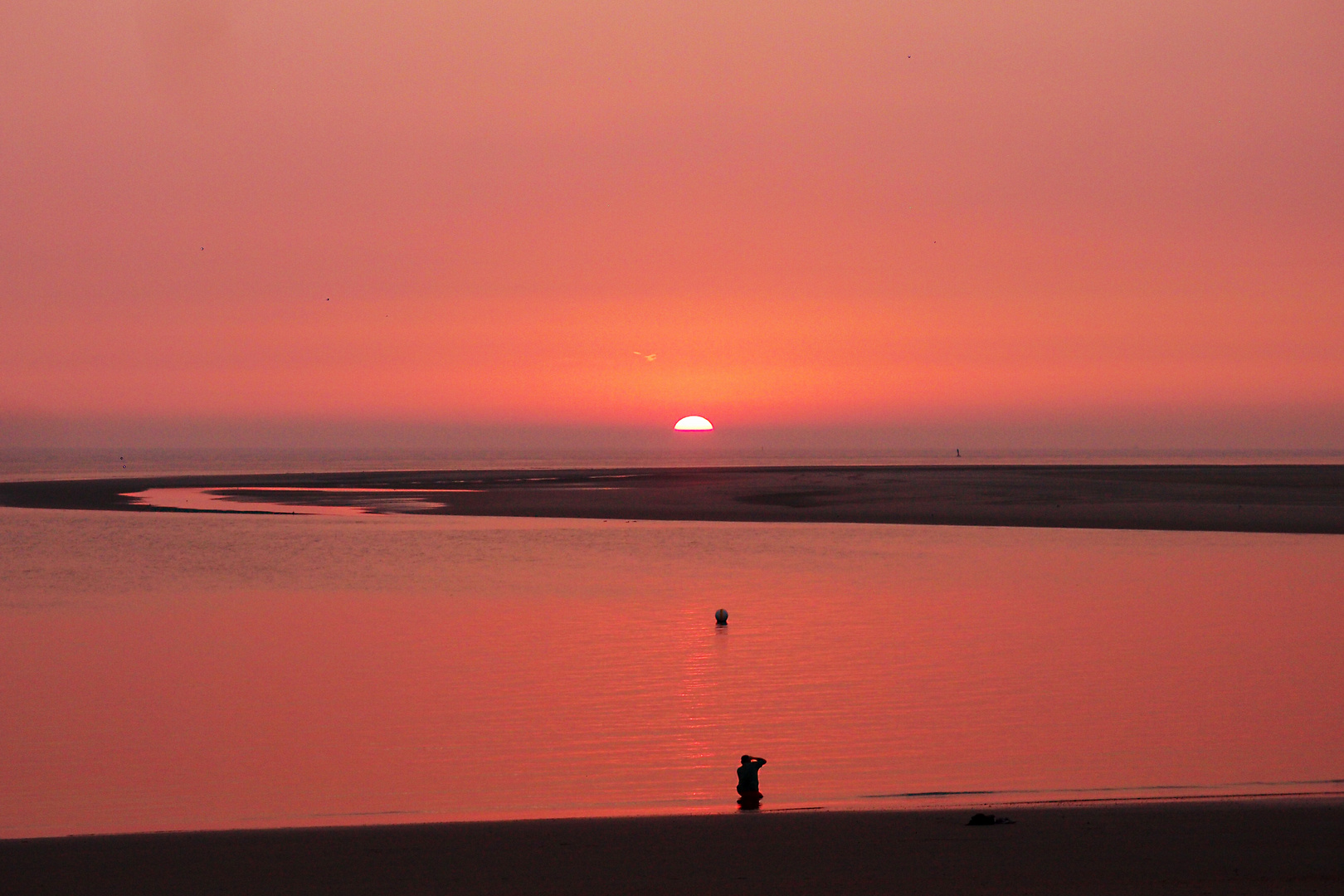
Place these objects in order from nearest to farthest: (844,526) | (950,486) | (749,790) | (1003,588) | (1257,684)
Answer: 1. (749,790)
2. (1257,684)
3. (1003,588)
4. (844,526)
5. (950,486)

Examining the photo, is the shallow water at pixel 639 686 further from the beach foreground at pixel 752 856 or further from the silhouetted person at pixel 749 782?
the beach foreground at pixel 752 856

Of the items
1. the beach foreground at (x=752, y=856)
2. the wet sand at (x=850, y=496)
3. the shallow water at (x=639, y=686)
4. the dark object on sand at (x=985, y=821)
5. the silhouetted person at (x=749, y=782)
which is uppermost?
the wet sand at (x=850, y=496)

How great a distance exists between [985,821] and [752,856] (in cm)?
209

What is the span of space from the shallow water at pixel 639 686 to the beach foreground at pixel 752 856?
863mm

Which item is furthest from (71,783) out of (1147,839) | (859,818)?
(1147,839)

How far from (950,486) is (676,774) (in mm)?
63737

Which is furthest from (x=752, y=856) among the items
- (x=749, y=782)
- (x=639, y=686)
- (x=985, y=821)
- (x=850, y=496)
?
(x=850, y=496)

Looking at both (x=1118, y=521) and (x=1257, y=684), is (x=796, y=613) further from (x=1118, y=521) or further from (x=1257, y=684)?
(x=1118, y=521)

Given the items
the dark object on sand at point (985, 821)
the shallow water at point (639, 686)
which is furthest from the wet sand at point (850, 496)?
the dark object on sand at point (985, 821)

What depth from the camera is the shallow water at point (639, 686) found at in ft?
39.3

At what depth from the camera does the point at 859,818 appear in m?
10.5

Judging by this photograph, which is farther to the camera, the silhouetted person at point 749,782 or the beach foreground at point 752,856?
the silhouetted person at point 749,782

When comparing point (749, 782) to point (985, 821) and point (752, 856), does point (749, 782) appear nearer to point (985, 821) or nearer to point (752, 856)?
point (752, 856)

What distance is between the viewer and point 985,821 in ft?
33.3
